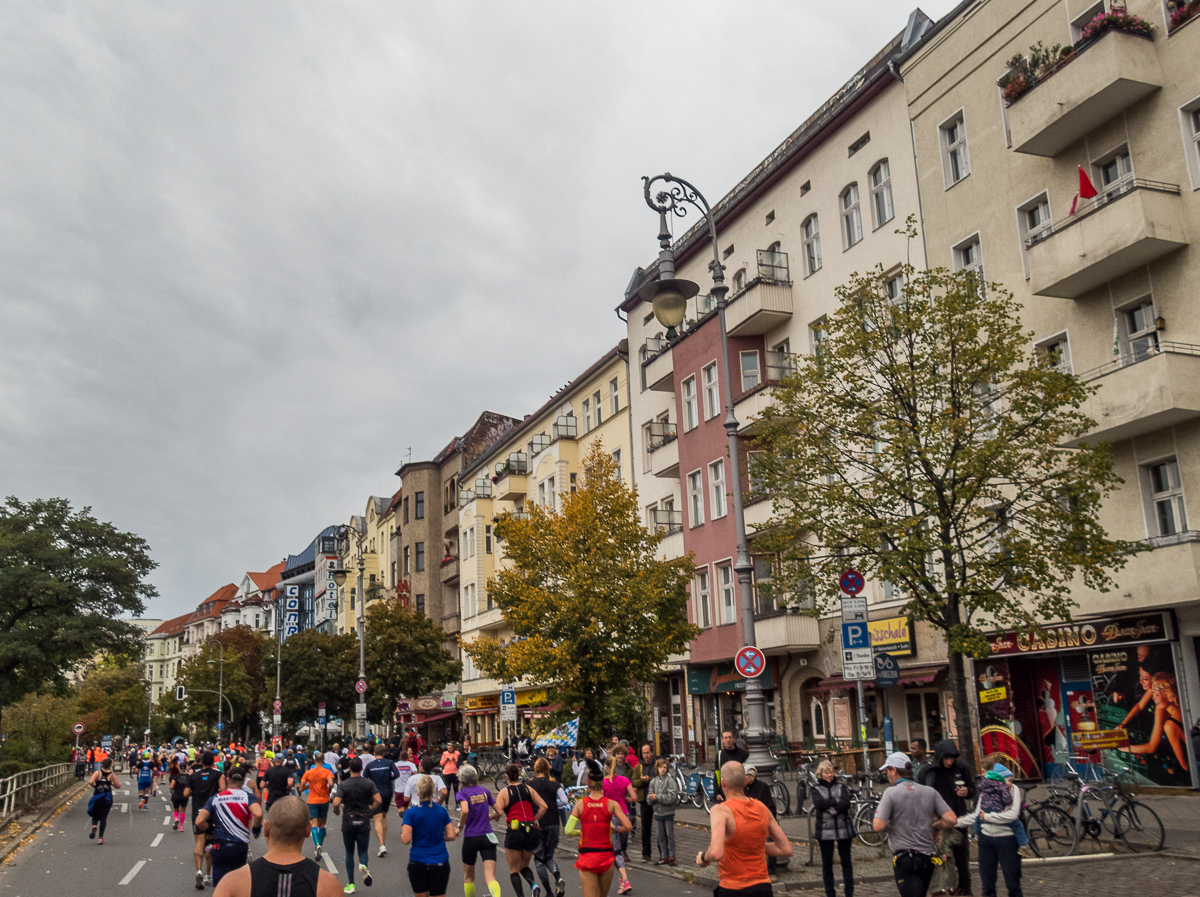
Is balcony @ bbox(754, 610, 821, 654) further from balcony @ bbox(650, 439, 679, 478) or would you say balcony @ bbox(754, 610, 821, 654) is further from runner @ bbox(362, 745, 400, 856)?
runner @ bbox(362, 745, 400, 856)

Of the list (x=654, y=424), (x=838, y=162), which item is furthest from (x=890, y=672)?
(x=654, y=424)

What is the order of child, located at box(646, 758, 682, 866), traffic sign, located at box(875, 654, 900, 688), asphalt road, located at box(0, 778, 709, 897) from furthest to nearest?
child, located at box(646, 758, 682, 866)
asphalt road, located at box(0, 778, 709, 897)
traffic sign, located at box(875, 654, 900, 688)

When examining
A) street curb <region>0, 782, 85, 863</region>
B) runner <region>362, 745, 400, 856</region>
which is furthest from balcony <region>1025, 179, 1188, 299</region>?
street curb <region>0, 782, 85, 863</region>

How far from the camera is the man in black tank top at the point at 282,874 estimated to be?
15.6 feet

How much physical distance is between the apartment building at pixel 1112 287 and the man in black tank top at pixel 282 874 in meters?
16.1

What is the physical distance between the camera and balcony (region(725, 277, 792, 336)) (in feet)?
107

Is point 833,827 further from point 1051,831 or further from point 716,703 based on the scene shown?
point 716,703

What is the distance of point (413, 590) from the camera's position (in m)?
70.6

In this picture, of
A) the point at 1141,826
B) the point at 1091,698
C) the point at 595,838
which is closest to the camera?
the point at 595,838

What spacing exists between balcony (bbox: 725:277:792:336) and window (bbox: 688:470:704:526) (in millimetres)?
5888

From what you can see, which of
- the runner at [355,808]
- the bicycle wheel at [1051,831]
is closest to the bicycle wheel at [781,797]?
the bicycle wheel at [1051,831]

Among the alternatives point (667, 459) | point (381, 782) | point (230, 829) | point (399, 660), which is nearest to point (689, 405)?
point (667, 459)

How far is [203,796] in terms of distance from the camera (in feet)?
55.3

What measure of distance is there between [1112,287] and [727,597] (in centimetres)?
1622
